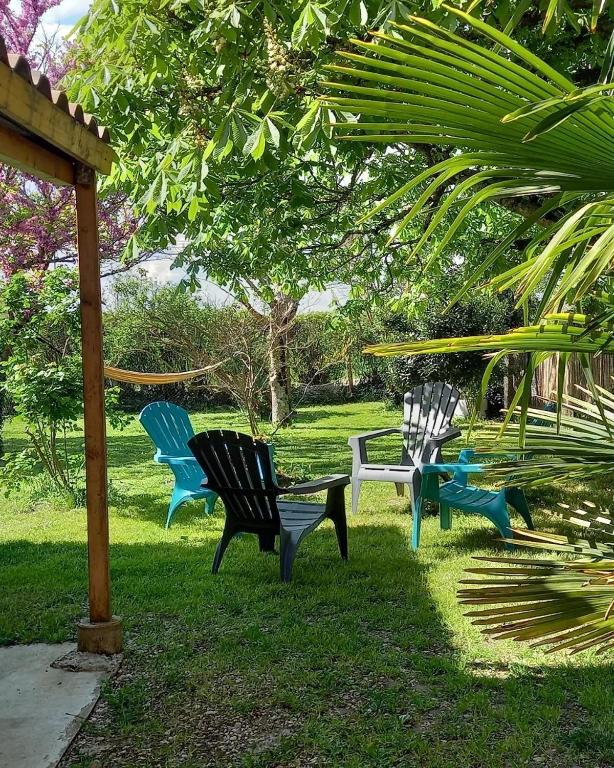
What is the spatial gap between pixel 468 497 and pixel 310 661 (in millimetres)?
2364

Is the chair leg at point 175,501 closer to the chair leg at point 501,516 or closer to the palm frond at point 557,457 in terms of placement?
the chair leg at point 501,516

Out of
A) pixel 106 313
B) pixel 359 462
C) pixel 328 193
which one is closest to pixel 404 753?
pixel 359 462

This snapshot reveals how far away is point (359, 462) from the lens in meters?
6.45

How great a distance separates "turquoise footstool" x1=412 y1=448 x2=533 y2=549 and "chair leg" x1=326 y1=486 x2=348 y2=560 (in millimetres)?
563

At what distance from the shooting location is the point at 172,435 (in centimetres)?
665

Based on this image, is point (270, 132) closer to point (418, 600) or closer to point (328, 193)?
point (418, 600)

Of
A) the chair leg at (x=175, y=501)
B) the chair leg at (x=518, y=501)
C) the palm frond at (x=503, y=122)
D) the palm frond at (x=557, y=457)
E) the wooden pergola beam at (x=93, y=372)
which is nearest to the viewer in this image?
the palm frond at (x=503, y=122)

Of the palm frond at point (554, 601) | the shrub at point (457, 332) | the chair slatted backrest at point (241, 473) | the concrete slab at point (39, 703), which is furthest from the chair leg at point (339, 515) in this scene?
the shrub at point (457, 332)

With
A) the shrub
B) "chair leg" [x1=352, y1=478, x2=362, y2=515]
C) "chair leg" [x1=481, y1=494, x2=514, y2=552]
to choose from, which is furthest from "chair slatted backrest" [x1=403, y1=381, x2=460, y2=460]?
the shrub

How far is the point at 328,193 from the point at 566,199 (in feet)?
21.9

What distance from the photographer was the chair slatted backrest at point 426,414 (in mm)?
6824

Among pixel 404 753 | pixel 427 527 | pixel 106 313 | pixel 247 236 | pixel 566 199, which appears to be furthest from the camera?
pixel 106 313

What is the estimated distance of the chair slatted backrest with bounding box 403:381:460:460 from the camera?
682cm

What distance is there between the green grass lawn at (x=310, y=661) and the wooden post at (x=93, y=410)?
239mm
